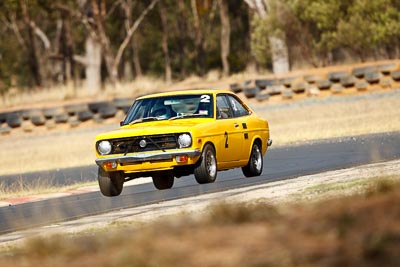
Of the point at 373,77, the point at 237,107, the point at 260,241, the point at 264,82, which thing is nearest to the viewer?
the point at 260,241

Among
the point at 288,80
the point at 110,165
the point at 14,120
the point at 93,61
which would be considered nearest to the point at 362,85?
the point at 288,80

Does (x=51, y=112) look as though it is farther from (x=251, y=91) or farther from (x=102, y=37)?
(x=102, y=37)

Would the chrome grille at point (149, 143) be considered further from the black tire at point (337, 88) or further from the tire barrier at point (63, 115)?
the tire barrier at point (63, 115)

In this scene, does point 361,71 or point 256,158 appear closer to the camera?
point 256,158

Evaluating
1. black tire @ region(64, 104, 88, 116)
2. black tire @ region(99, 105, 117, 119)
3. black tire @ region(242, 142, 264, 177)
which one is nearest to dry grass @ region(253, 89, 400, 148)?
black tire @ region(99, 105, 117, 119)

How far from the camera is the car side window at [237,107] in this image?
1708cm

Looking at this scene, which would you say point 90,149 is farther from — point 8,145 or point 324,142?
point 324,142

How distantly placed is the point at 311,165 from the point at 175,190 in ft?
10.6

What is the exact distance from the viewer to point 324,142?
82.6 feet

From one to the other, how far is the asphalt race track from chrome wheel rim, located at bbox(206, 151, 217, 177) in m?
0.23

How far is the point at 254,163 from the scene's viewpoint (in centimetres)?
1736

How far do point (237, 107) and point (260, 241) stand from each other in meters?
10.0

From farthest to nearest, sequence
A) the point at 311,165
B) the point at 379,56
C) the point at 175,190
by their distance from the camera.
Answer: the point at 379,56, the point at 311,165, the point at 175,190

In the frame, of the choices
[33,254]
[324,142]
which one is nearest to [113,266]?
[33,254]
